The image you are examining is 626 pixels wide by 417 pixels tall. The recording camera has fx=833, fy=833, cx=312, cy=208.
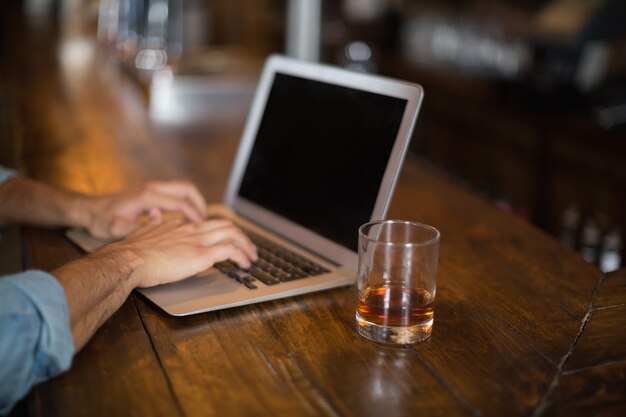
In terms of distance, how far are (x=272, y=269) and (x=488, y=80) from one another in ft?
7.82

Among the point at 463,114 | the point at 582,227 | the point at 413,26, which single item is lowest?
the point at 582,227

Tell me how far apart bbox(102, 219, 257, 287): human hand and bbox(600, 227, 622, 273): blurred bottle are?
1566 millimetres

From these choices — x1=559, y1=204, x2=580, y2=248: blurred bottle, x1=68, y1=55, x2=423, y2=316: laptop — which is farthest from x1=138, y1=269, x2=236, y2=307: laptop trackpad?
x1=559, y1=204, x2=580, y2=248: blurred bottle

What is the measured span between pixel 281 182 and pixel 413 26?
2.98 metres

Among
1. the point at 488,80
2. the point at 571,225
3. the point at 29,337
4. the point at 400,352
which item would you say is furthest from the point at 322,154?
the point at 488,80

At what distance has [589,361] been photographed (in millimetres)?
880

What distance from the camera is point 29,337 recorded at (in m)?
0.82

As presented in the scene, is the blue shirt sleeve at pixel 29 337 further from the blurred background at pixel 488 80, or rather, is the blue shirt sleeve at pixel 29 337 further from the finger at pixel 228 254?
the blurred background at pixel 488 80

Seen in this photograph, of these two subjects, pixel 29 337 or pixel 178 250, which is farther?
pixel 178 250

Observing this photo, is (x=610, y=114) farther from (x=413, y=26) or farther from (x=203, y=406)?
(x=203, y=406)

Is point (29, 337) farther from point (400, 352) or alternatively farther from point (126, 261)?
point (400, 352)

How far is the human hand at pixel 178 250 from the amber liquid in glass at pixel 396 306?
225 millimetres

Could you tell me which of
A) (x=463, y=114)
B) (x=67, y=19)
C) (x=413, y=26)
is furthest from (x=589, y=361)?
(x=67, y=19)

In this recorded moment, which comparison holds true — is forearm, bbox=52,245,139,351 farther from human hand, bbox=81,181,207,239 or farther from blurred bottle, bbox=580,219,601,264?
blurred bottle, bbox=580,219,601,264
